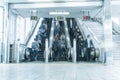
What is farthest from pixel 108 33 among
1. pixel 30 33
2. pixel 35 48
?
pixel 30 33

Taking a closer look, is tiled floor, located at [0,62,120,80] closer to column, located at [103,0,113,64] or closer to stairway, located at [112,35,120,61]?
column, located at [103,0,113,64]

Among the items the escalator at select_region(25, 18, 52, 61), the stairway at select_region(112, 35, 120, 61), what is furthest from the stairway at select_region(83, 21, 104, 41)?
the escalator at select_region(25, 18, 52, 61)

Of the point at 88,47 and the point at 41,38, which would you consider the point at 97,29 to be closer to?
the point at 88,47

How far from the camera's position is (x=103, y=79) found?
5996mm

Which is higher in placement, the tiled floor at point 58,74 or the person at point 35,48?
the person at point 35,48

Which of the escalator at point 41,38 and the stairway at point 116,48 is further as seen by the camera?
the escalator at point 41,38

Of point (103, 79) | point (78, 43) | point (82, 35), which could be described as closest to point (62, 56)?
point (78, 43)

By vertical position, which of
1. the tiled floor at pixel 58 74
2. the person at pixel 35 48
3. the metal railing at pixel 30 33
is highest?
the metal railing at pixel 30 33

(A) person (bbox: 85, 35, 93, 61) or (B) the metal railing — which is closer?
(A) person (bbox: 85, 35, 93, 61)

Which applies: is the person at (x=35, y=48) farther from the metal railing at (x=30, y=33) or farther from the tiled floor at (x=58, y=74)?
the tiled floor at (x=58, y=74)

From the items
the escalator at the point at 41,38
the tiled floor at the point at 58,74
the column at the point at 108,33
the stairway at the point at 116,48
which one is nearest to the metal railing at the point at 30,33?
the escalator at the point at 41,38

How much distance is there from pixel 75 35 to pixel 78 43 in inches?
61.8

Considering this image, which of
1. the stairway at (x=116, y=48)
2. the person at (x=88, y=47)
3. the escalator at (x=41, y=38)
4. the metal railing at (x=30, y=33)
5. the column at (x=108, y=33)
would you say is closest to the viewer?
the column at (x=108, y=33)

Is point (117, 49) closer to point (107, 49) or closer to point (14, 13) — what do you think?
point (107, 49)
